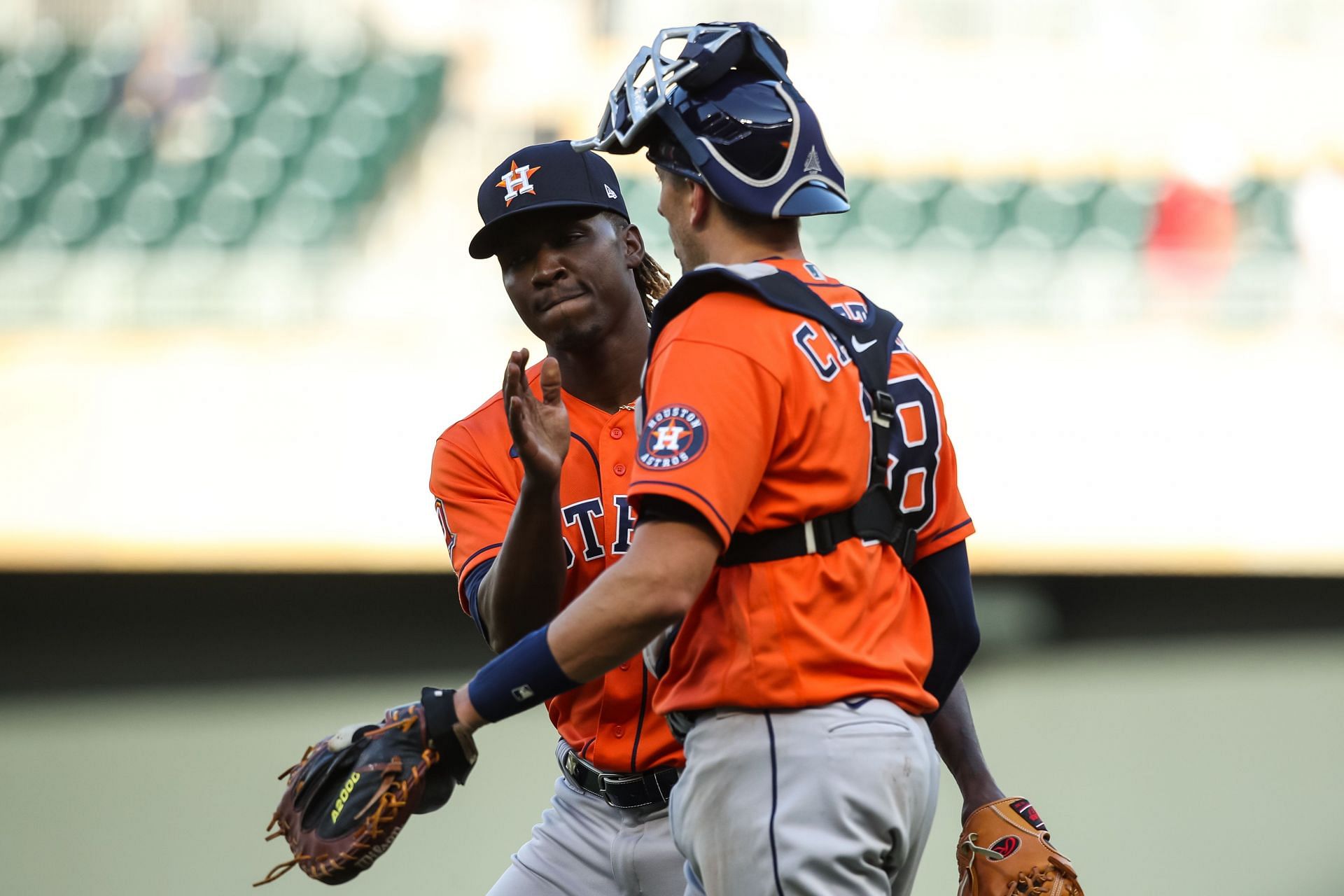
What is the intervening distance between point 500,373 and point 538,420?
4781mm

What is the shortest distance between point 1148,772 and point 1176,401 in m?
2.26

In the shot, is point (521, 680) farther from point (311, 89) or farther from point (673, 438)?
point (311, 89)

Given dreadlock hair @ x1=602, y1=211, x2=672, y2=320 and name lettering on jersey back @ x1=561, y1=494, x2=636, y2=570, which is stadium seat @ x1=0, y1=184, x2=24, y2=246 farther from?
name lettering on jersey back @ x1=561, y1=494, x2=636, y2=570

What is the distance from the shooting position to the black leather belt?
227cm

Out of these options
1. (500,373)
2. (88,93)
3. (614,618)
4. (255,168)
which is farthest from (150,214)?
(614,618)

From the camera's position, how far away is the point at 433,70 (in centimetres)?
851

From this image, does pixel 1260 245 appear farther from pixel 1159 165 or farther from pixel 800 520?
pixel 800 520

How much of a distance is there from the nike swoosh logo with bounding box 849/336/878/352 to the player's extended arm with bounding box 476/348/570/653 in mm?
511

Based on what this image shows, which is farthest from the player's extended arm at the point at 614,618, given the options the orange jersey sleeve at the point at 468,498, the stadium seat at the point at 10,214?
the stadium seat at the point at 10,214

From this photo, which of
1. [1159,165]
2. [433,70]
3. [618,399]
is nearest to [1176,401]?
[1159,165]

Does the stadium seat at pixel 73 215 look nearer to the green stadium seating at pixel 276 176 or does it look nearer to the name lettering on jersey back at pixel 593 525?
the green stadium seating at pixel 276 176

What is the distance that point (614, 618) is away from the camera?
60.4 inches

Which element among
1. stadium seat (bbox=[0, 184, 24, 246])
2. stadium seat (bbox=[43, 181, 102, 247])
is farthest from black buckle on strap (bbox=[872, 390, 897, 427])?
stadium seat (bbox=[0, 184, 24, 246])

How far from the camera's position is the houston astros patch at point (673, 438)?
158cm
